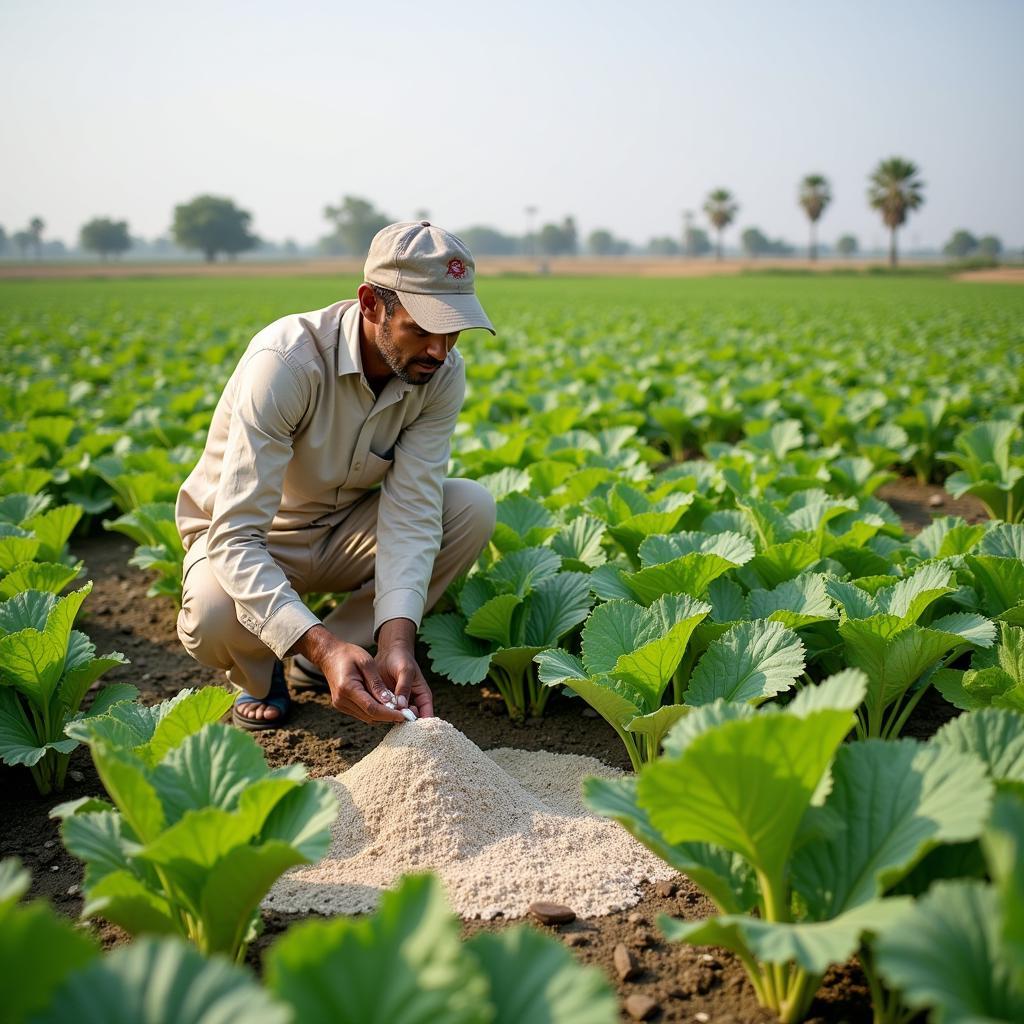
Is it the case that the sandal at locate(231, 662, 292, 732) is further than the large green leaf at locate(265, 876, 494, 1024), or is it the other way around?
the sandal at locate(231, 662, 292, 732)

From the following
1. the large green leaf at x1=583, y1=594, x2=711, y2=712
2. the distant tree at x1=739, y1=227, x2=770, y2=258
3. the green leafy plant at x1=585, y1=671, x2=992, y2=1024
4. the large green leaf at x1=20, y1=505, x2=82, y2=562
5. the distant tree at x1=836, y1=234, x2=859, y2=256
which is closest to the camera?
the green leafy plant at x1=585, y1=671, x2=992, y2=1024

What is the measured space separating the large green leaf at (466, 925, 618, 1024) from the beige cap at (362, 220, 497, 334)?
1698 mm

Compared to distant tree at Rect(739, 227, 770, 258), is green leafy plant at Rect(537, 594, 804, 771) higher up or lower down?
lower down

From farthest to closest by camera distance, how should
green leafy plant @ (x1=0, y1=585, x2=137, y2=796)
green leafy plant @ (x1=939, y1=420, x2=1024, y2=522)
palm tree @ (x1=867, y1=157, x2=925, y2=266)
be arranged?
1. palm tree @ (x1=867, y1=157, x2=925, y2=266)
2. green leafy plant @ (x1=939, y1=420, x2=1024, y2=522)
3. green leafy plant @ (x1=0, y1=585, x2=137, y2=796)

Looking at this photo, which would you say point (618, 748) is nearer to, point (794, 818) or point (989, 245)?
point (794, 818)

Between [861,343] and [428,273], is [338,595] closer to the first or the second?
[428,273]

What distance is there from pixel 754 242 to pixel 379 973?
13835cm

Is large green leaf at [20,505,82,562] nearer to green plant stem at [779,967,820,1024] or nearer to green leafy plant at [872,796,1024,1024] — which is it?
green plant stem at [779,967,820,1024]

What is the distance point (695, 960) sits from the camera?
196 centimetres

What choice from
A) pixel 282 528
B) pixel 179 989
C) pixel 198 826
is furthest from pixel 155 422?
pixel 179 989

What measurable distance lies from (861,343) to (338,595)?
11.7 m

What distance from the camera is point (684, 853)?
177cm

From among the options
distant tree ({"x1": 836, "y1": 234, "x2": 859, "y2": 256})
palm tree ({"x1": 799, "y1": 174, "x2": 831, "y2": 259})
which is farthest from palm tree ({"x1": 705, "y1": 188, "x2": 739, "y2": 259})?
distant tree ({"x1": 836, "y1": 234, "x2": 859, "y2": 256})

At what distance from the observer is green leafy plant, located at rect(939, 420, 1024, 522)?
4711 mm
